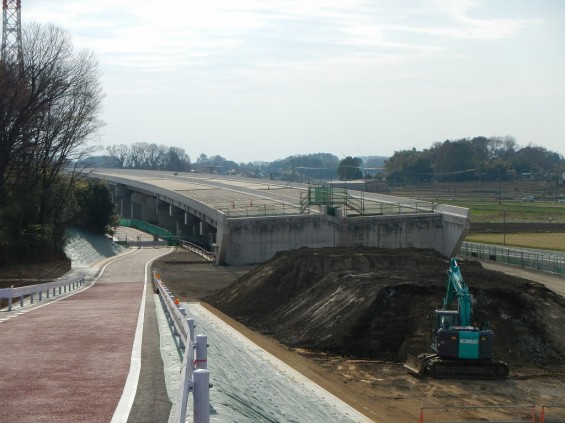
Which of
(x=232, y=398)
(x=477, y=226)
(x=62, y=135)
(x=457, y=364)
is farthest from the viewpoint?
(x=477, y=226)

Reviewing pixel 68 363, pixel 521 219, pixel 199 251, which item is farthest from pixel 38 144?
pixel 521 219

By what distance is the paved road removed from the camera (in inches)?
457

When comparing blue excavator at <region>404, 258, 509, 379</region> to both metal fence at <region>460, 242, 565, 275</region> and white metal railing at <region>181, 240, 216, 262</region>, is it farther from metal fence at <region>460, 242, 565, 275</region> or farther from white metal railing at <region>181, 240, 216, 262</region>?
white metal railing at <region>181, 240, 216, 262</region>

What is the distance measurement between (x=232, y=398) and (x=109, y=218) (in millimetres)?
75194

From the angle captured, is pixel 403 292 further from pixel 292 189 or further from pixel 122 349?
pixel 292 189

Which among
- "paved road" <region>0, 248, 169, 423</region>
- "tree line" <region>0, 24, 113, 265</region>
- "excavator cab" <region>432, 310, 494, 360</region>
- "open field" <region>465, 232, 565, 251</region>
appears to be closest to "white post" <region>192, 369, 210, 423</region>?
"paved road" <region>0, 248, 169, 423</region>

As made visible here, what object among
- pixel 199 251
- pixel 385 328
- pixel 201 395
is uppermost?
pixel 201 395

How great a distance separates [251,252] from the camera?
6294 centimetres

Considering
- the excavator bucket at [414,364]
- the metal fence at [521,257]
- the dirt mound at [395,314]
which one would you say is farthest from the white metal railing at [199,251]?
Result: the excavator bucket at [414,364]

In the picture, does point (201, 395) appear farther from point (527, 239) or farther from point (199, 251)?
point (527, 239)

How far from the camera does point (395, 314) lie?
33.1 meters

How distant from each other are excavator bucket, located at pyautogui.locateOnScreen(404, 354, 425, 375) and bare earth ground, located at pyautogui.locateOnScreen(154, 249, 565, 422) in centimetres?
33

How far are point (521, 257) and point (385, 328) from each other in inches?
1436

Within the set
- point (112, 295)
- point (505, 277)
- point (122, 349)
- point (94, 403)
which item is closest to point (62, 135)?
point (112, 295)
